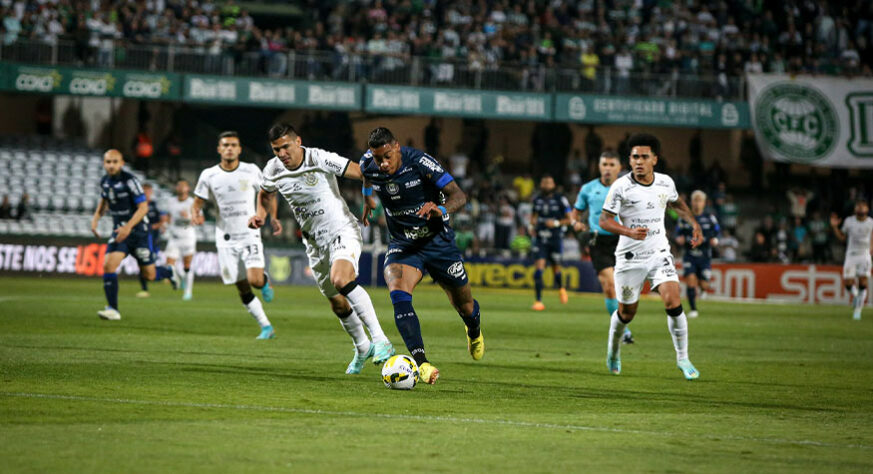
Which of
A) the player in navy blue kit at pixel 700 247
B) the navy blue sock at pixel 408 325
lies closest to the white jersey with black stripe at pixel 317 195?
the navy blue sock at pixel 408 325

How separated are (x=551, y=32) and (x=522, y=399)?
3148 cm

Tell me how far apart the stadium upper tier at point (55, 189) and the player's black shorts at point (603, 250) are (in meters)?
20.4

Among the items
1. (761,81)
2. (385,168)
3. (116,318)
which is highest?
(761,81)

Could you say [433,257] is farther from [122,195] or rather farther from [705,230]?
[705,230]

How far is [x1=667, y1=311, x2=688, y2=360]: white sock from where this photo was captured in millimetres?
11773

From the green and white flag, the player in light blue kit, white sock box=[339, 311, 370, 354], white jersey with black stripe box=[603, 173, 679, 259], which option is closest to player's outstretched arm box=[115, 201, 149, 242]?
the player in light blue kit

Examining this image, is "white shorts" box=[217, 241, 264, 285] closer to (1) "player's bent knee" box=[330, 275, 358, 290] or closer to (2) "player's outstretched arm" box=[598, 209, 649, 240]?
(1) "player's bent knee" box=[330, 275, 358, 290]

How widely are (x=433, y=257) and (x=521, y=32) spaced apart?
29407 millimetres

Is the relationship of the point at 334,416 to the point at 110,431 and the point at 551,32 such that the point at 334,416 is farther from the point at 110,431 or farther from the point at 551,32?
the point at 551,32

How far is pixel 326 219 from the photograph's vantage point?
11.5m

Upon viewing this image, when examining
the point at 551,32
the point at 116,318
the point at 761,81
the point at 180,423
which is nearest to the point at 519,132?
the point at 551,32

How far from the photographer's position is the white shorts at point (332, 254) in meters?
11.2

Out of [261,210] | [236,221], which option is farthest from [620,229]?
[236,221]

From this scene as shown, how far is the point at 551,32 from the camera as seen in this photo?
3984 centimetres
